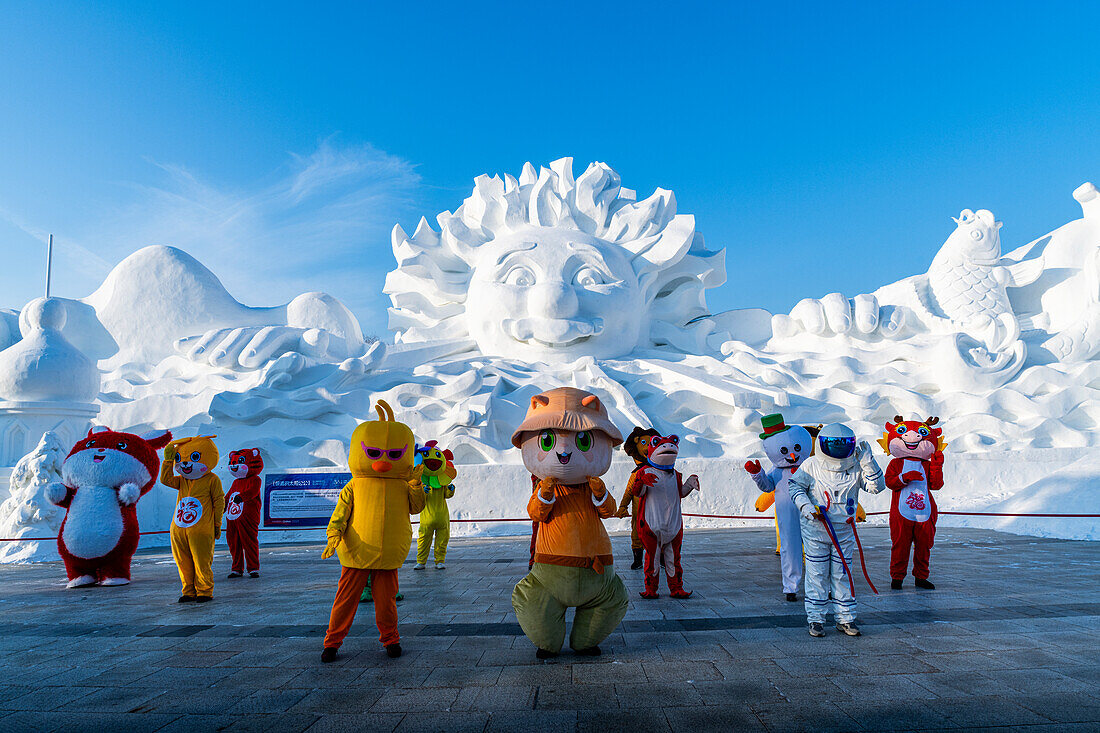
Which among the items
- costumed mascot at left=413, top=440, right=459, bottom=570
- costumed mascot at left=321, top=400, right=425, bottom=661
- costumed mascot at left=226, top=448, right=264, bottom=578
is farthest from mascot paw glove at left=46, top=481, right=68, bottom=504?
costumed mascot at left=321, top=400, right=425, bottom=661

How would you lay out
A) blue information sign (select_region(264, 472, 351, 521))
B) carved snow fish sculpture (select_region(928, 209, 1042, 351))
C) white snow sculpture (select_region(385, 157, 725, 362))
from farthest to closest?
white snow sculpture (select_region(385, 157, 725, 362))
carved snow fish sculpture (select_region(928, 209, 1042, 351))
blue information sign (select_region(264, 472, 351, 521))

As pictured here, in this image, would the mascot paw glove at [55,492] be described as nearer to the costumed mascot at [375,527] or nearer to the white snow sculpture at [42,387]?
the white snow sculpture at [42,387]

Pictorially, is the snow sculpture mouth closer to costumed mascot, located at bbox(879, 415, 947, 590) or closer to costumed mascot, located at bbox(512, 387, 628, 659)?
costumed mascot, located at bbox(879, 415, 947, 590)

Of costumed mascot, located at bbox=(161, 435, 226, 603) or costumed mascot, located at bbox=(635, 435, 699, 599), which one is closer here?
costumed mascot, located at bbox=(635, 435, 699, 599)

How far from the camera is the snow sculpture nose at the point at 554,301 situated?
1320 cm

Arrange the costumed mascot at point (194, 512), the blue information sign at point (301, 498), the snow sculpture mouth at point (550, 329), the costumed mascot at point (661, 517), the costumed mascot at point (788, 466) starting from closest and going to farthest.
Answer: the costumed mascot at point (788, 466) < the costumed mascot at point (661, 517) < the costumed mascot at point (194, 512) < the blue information sign at point (301, 498) < the snow sculpture mouth at point (550, 329)

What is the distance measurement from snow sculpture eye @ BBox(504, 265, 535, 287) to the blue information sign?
215 inches

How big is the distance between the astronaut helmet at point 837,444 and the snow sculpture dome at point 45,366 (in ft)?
31.1

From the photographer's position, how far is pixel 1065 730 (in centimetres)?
245

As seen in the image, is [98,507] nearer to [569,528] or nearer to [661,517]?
[569,528]

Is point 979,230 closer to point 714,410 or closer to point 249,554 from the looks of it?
point 714,410

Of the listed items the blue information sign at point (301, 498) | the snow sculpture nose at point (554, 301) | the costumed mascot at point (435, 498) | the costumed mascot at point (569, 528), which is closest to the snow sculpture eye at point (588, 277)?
the snow sculpture nose at point (554, 301)

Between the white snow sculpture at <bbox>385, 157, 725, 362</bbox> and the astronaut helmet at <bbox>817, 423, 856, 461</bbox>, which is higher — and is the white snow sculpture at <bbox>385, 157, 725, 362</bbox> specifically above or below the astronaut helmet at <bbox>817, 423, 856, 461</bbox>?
above

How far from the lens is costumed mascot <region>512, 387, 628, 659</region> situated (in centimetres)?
360
